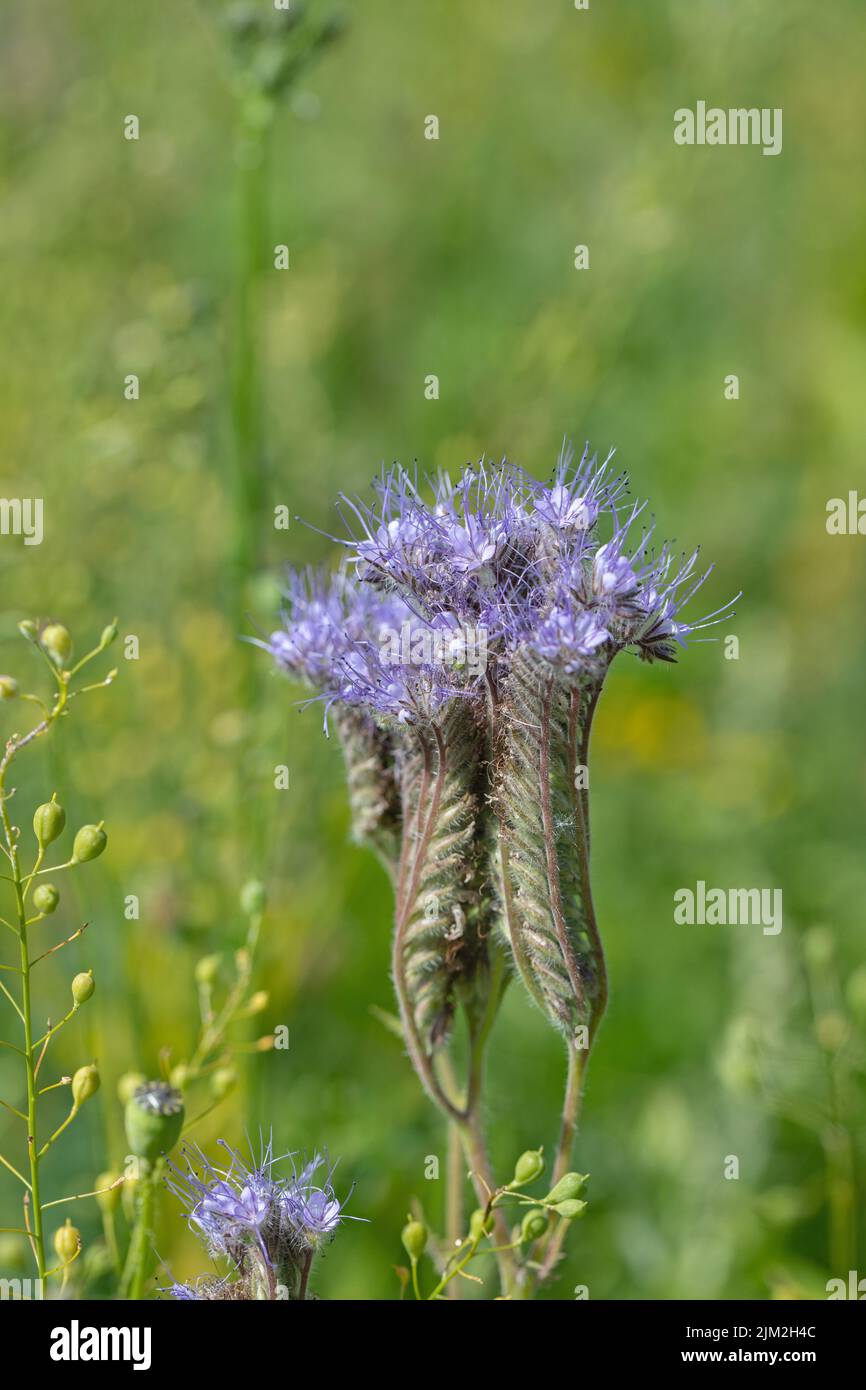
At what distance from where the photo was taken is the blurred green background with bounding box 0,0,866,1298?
3236mm

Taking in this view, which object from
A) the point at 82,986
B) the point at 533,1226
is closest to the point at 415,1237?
the point at 533,1226

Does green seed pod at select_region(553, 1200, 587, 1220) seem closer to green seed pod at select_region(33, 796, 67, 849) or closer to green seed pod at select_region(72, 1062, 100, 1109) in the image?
green seed pod at select_region(72, 1062, 100, 1109)

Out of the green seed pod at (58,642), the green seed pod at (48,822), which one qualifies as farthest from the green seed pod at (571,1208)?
the green seed pod at (58,642)

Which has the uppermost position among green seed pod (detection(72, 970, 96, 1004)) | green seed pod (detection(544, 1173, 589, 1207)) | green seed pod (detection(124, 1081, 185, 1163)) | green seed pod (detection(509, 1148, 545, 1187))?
green seed pod (detection(72, 970, 96, 1004))

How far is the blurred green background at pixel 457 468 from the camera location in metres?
3.24

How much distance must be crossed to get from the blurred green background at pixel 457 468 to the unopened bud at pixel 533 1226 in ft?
2.50

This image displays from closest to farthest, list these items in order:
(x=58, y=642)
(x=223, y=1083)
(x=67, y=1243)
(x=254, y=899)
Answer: (x=67, y=1243), (x=58, y=642), (x=223, y=1083), (x=254, y=899)

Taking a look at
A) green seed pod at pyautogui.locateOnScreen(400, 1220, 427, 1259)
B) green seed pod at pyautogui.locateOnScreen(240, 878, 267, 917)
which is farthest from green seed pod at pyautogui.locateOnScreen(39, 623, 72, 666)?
green seed pod at pyautogui.locateOnScreen(400, 1220, 427, 1259)

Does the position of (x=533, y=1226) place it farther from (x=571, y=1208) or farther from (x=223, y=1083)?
(x=223, y=1083)

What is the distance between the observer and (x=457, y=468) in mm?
3855

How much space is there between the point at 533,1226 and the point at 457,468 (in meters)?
2.44

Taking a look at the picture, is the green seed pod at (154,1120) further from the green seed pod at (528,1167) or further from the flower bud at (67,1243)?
the green seed pod at (528,1167)

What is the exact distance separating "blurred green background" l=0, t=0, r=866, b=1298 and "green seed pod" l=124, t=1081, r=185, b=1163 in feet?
1.23

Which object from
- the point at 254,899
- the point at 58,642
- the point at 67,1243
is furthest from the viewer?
the point at 254,899
